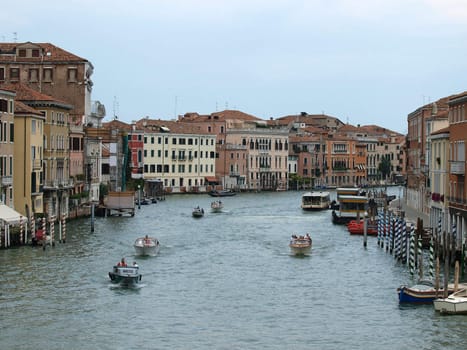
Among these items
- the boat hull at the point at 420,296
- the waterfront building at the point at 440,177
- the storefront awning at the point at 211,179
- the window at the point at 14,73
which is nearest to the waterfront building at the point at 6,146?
the waterfront building at the point at 440,177

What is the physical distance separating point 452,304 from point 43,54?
35.8m

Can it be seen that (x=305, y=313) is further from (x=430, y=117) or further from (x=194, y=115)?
(x=194, y=115)

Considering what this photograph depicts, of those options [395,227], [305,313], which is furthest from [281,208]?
[305,313]

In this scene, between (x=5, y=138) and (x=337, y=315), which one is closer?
(x=337, y=315)

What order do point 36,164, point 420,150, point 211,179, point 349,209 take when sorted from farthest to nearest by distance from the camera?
point 211,179
point 420,150
point 349,209
point 36,164

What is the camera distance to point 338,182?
317 feet

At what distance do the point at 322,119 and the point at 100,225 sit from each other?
227ft

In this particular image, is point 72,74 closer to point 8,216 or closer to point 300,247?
point 8,216

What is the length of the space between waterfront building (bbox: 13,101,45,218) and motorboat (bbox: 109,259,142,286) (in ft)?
37.9

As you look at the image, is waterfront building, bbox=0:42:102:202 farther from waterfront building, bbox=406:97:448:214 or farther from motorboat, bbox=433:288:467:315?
motorboat, bbox=433:288:467:315

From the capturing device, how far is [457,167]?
97.1ft

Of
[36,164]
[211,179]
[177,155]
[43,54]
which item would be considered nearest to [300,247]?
[36,164]

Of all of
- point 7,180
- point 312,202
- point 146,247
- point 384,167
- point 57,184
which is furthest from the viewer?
point 384,167

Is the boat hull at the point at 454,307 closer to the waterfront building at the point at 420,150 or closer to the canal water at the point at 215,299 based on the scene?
the canal water at the point at 215,299
